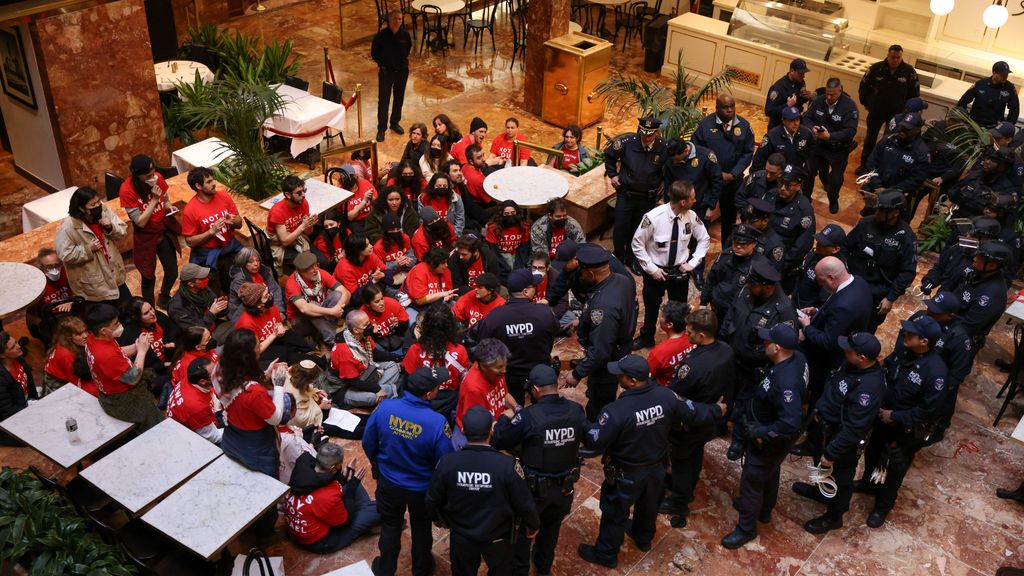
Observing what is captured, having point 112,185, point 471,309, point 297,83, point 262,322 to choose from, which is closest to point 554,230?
point 471,309

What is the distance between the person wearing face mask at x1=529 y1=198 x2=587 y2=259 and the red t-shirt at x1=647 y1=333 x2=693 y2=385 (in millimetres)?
2161

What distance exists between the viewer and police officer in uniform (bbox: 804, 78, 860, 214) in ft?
31.9

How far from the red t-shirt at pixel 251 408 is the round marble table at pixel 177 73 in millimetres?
6860

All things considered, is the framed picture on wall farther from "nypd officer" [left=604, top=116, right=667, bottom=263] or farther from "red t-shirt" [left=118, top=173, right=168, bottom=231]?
"nypd officer" [left=604, top=116, right=667, bottom=263]

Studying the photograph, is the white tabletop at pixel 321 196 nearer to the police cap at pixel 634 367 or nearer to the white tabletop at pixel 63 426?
the white tabletop at pixel 63 426

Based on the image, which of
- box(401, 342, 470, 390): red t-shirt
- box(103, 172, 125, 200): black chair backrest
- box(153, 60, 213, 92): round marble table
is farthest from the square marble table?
box(153, 60, 213, 92): round marble table

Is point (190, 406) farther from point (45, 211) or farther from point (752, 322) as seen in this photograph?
point (45, 211)

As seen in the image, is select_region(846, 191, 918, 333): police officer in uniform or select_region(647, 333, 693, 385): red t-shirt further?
select_region(846, 191, 918, 333): police officer in uniform

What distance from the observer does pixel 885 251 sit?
283 inches

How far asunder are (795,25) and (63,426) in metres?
10.7

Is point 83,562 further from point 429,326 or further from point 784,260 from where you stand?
point 784,260

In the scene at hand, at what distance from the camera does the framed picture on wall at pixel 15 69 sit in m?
9.29

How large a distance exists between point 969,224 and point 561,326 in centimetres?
341

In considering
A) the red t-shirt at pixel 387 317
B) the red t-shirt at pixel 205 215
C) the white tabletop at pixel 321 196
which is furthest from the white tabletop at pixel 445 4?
the red t-shirt at pixel 387 317
